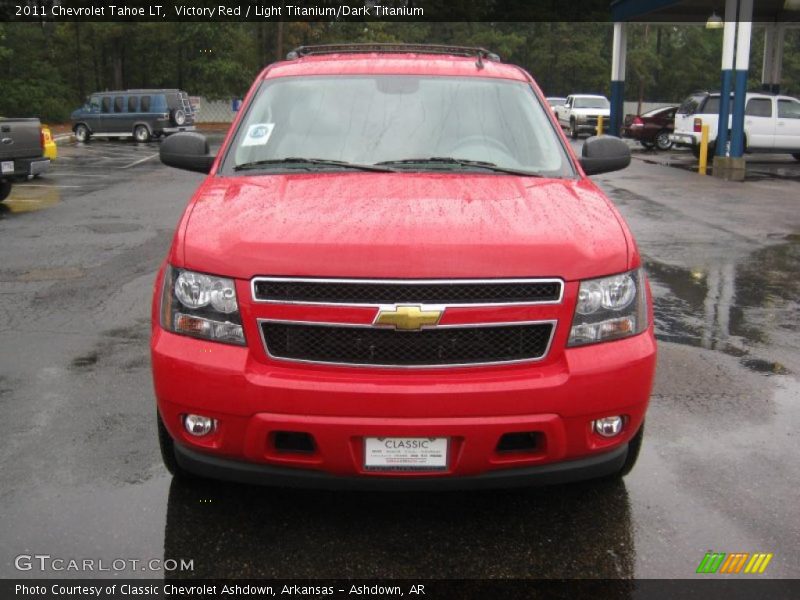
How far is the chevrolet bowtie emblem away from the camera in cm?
292

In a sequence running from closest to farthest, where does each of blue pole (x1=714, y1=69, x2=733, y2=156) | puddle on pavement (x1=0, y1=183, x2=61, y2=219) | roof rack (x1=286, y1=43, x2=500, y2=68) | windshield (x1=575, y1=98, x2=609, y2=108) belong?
roof rack (x1=286, y1=43, x2=500, y2=68)
puddle on pavement (x1=0, y1=183, x2=61, y2=219)
blue pole (x1=714, y1=69, x2=733, y2=156)
windshield (x1=575, y1=98, x2=609, y2=108)

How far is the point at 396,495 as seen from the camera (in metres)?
3.70

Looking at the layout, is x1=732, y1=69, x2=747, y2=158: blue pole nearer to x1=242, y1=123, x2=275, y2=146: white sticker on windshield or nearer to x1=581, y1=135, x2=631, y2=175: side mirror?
x1=581, y1=135, x2=631, y2=175: side mirror

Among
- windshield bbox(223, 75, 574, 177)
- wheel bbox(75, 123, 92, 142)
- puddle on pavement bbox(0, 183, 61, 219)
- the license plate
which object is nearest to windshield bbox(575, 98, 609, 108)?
wheel bbox(75, 123, 92, 142)

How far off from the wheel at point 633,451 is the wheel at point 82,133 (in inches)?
1341

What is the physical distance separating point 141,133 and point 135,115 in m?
0.74

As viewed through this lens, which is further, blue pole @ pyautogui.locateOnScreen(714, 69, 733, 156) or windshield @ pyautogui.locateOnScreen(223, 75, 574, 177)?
blue pole @ pyautogui.locateOnScreen(714, 69, 733, 156)

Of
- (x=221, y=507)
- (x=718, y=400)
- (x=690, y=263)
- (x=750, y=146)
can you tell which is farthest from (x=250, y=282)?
(x=750, y=146)

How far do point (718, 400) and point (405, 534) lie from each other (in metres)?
2.40

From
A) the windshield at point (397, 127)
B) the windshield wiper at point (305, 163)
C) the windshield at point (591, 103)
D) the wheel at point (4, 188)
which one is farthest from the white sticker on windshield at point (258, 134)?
the windshield at point (591, 103)

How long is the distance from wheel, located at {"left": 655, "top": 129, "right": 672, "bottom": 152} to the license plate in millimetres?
27693

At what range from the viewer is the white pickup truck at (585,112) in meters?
35.1

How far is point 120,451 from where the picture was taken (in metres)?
4.07
